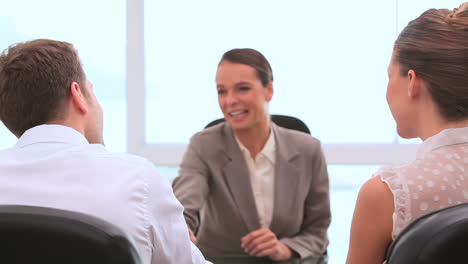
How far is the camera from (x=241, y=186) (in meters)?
2.53

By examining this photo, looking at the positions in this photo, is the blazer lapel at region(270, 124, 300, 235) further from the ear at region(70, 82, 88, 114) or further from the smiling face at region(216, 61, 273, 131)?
the ear at region(70, 82, 88, 114)

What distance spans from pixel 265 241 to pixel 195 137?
0.64 m

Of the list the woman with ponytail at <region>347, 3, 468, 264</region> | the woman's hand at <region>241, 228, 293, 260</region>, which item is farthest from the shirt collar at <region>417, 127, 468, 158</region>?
the woman's hand at <region>241, 228, 293, 260</region>

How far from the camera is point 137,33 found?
5.00 metres

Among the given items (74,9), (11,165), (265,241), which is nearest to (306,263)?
(265,241)

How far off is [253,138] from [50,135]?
1.40m

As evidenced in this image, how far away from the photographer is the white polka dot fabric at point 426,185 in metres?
1.24

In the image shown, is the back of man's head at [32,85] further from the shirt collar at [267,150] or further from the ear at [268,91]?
the ear at [268,91]

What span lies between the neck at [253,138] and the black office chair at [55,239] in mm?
1731

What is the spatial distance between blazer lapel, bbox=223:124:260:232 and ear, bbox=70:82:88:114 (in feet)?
3.77

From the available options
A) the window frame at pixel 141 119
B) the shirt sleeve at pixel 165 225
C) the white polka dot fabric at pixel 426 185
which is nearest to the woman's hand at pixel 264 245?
the shirt sleeve at pixel 165 225

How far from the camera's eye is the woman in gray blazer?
98.0 inches

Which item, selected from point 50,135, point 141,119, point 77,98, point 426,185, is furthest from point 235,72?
point 141,119

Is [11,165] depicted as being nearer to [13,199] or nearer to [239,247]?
[13,199]
